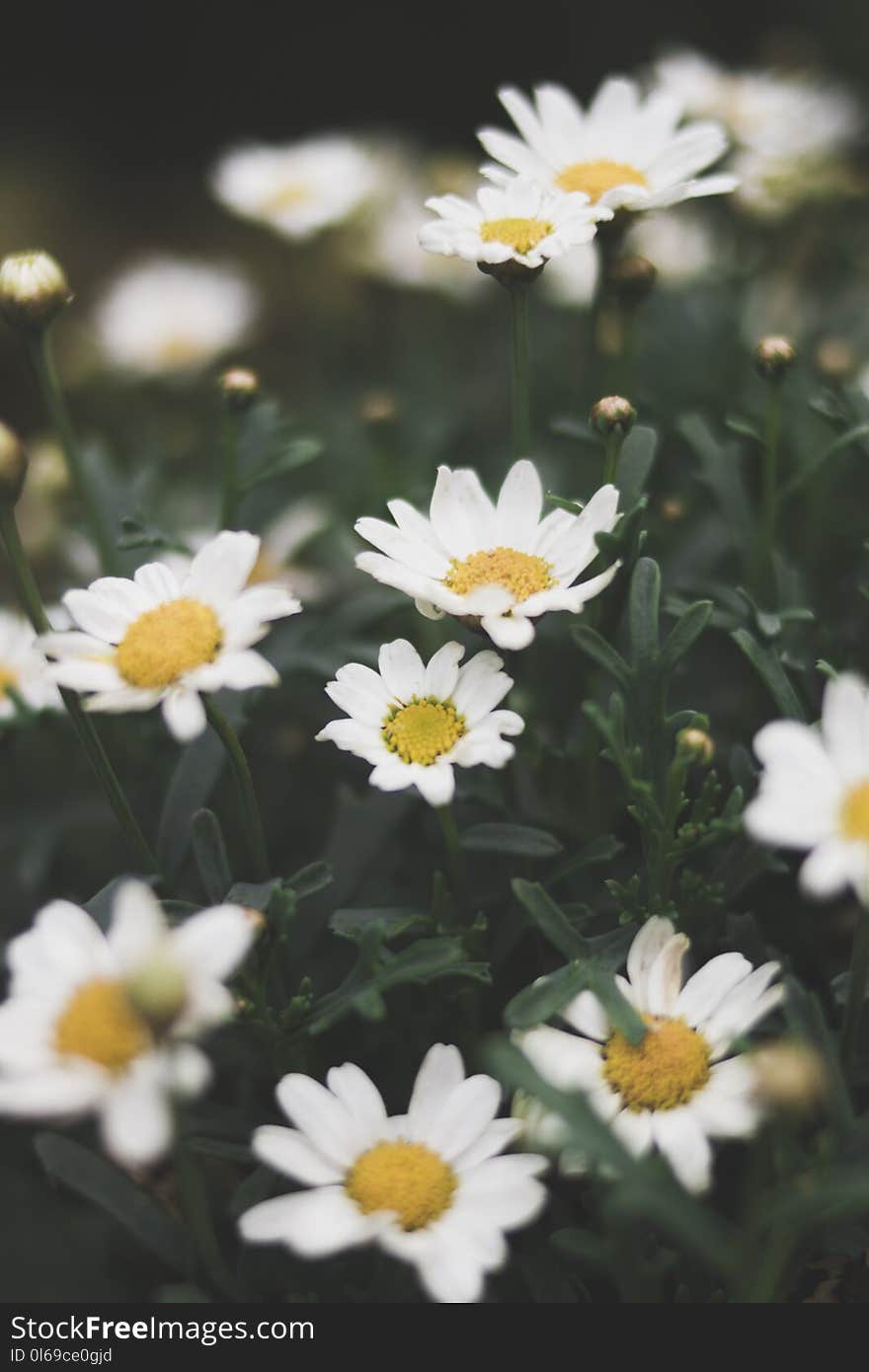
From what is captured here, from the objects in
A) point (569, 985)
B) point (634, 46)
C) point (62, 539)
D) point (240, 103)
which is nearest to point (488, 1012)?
point (569, 985)

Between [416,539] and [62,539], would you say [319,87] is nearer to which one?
[62,539]

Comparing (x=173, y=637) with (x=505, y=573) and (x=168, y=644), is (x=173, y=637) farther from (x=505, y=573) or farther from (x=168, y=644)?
(x=505, y=573)

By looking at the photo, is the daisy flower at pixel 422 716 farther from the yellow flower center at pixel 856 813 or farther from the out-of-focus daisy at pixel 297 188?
the out-of-focus daisy at pixel 297 188

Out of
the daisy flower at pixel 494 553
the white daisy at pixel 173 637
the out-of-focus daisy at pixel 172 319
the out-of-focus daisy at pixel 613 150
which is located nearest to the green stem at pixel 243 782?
the white daisy at pixel 173 637

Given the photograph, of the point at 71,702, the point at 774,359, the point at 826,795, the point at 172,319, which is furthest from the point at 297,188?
the point at 826,795

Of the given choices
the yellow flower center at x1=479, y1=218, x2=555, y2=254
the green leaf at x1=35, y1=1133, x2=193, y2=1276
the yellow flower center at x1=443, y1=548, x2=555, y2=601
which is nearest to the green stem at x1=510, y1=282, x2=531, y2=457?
the yellow flower center at x1=479, y1=218, x2=555, y2=254
